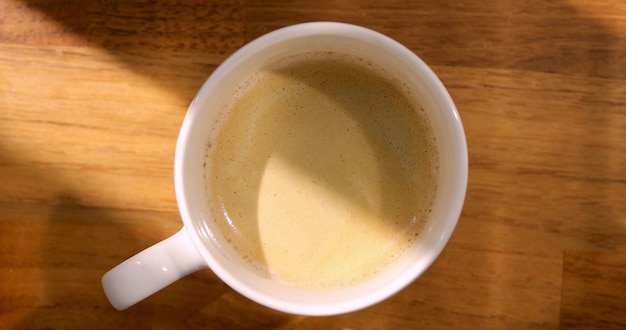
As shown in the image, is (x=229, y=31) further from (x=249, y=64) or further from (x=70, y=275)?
(x=70, y=275)

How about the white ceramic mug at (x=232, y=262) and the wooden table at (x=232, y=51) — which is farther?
the wooden table at (x=232, y=51)

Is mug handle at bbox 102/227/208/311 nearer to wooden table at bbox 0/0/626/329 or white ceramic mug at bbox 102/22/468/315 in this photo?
white ceramic mug at bbox 102/22/468/315

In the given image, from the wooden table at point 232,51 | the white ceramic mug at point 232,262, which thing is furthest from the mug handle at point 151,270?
the wooden table at point 232,51

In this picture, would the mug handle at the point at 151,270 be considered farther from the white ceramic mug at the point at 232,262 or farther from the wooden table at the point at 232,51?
the wooden table at the point at 232,51

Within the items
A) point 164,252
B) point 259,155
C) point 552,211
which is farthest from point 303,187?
point 552,211

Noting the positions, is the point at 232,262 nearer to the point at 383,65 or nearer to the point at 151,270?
the point at 151,270

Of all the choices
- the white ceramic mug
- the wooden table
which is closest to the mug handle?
the white ceramic mug

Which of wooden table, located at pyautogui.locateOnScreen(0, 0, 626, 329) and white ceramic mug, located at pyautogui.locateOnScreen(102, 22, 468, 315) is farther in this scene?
wooden table, located at pyautogui.locateOnScreen(0, 0, 626, 329)
